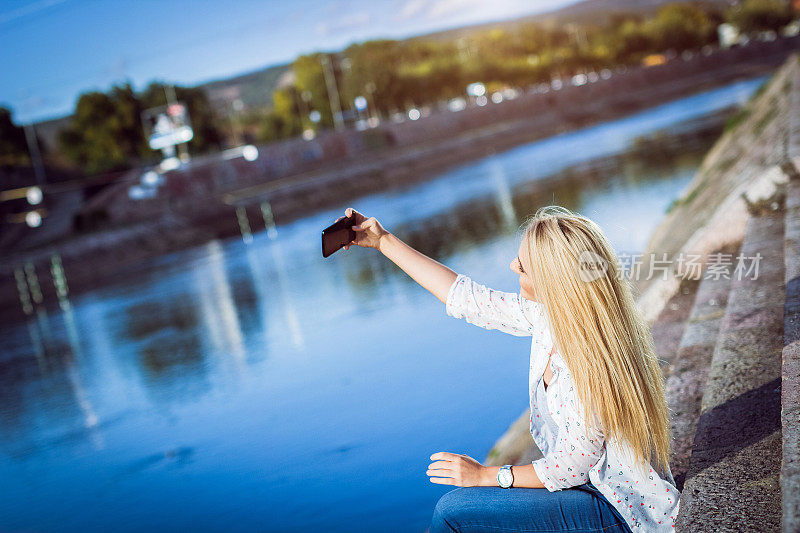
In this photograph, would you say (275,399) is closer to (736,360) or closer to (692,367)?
(692,367)

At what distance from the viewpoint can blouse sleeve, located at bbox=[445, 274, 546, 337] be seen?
7.08 ft

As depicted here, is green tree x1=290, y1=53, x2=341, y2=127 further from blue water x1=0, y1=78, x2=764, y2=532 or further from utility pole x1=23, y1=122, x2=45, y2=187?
blue water x1=0, y1=78, x2=764, y2=532

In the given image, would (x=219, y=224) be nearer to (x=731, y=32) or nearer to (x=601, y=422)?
(x=601, y=422)

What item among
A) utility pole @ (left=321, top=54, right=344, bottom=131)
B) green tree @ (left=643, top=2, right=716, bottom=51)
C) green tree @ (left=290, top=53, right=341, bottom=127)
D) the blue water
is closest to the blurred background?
the blue water

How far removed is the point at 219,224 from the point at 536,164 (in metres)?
16.4

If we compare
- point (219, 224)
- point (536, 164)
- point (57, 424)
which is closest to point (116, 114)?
point (219, 224)

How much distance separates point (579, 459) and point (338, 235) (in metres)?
0.94

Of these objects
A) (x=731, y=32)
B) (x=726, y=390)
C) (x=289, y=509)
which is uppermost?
(x=731, y=32)

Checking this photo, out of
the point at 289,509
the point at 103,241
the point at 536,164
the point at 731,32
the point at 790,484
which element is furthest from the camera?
the point at 731,32

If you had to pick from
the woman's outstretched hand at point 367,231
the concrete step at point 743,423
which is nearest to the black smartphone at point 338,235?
the woman's outstretched hand at point 367,231

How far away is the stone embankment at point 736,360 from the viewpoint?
7.00 feet

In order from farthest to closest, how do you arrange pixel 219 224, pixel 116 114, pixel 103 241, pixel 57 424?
pixel 116 114 → pixel 219 224 → pixel 103 241 → pixel 57 424

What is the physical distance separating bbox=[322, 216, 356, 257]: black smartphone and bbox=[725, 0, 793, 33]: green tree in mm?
109335

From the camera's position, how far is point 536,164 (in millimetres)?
30109
